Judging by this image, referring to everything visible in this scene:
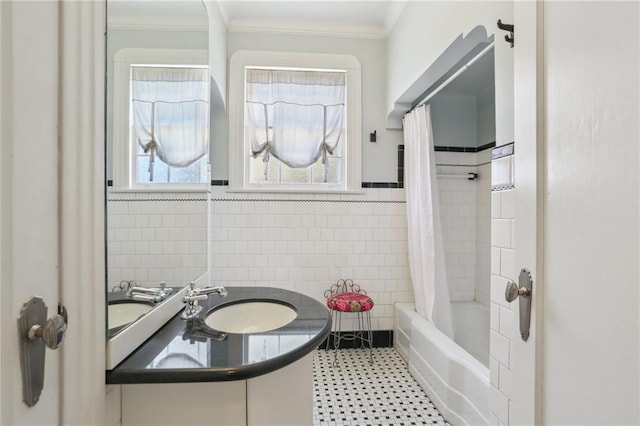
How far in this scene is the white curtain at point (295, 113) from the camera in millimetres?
→ 2652

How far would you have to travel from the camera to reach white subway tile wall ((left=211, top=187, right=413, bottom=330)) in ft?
8.53

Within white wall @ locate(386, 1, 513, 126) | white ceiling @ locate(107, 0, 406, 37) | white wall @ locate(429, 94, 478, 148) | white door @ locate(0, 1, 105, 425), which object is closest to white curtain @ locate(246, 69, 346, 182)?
white ceiling @ locate(107, 0, 406, 37)

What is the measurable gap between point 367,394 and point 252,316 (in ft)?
3.75

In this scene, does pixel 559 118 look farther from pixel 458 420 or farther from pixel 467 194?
pixel 467 194

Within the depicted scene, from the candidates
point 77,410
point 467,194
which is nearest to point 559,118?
point 77,410

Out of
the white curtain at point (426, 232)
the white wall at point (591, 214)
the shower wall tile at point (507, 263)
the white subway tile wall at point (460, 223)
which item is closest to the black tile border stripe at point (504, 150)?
the shower wall tile at point (507, 263)

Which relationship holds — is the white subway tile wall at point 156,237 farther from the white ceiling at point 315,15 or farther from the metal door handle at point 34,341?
the white ceiling at point 315,15

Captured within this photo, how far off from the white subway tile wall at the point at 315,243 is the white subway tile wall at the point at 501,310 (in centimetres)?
135

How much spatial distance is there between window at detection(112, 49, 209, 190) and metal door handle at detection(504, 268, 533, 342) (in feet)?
3.53

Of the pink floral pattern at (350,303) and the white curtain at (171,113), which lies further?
the pink floral pattern at (350,303)

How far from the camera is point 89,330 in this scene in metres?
0.65

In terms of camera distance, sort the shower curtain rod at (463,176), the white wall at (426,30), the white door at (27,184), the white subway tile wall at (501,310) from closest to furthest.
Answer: the white door at (27,184), the white subway tile wall at (501,310), the white wall at (426,30), the shower curtain rod at (463,176)

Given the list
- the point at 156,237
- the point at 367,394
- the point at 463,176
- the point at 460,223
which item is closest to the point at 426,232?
the point at 460,223

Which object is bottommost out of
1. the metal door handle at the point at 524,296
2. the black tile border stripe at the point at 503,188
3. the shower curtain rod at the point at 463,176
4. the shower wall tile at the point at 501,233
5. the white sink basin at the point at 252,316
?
the white sink basin at the point at 252,316
